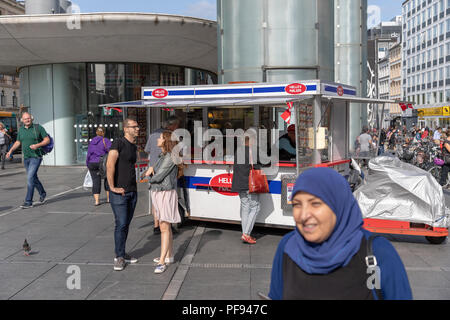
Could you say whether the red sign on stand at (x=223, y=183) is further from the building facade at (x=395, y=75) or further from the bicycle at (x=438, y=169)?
the building facade at (x=395, y=75)

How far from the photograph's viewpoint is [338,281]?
6.19 ft

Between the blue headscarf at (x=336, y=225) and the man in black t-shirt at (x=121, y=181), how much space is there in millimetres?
4068

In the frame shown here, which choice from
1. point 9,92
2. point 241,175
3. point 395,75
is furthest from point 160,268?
point 395,75

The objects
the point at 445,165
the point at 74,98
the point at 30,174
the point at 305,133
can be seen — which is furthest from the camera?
the point at 74,98

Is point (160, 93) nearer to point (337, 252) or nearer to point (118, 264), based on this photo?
point (118, 264)

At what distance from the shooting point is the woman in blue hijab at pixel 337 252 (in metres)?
1.86

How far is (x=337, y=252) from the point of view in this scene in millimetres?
1850

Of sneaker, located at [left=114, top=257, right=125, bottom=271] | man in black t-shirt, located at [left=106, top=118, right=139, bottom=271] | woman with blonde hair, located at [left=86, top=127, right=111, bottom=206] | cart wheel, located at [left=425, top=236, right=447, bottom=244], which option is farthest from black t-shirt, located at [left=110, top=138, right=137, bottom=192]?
woman with blonde hair, located at [left=86, top=127, right=111, bottom=206]

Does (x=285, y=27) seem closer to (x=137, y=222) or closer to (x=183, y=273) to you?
(x=137, y=222)

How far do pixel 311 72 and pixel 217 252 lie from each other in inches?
252

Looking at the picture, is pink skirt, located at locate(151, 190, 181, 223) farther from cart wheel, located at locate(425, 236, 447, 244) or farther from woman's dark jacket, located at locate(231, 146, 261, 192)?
cart wheel, located at locate(425, 236, 447, 244)

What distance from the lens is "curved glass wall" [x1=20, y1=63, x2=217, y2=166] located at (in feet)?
66.0

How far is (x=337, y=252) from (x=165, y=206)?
405 cm

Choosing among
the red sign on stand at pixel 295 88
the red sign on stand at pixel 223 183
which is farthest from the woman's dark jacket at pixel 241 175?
the red sign on stand at pixel 295 88
